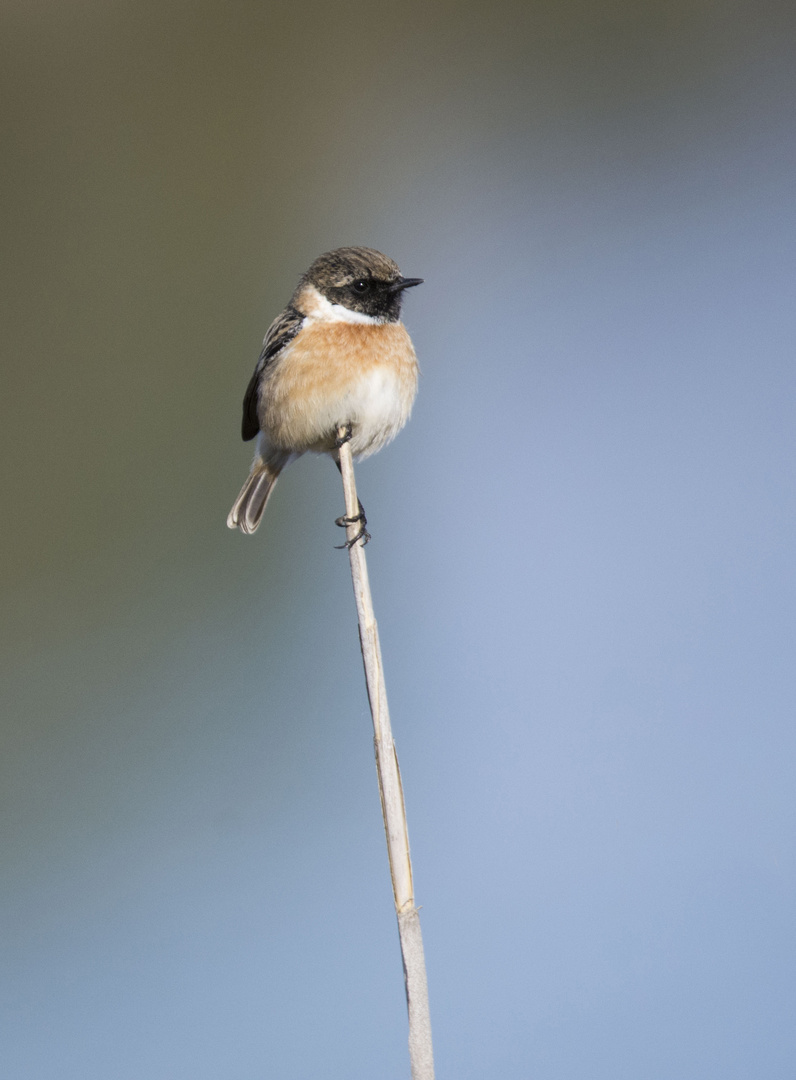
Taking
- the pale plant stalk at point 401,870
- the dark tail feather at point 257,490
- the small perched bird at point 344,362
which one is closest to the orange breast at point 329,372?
the small perched bird at point 344,362

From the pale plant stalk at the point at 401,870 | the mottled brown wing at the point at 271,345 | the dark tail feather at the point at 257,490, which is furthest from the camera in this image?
the dark tail feather at the point at 257,490

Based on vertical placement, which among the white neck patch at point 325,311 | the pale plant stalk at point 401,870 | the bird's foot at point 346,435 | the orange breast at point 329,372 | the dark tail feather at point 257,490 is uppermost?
the white neck patch at point 325,311

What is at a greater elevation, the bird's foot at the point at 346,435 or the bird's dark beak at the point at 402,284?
the bird's dark beak at the point at 402,284

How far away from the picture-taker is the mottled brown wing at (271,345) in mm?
2594

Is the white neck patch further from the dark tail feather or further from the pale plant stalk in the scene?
the pale plant stalk

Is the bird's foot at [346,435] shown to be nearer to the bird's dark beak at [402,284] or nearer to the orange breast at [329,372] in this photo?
the orange breast at [329,372]

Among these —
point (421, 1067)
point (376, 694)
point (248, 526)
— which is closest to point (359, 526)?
point (376, 694)

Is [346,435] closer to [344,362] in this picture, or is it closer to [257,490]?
[344,362]

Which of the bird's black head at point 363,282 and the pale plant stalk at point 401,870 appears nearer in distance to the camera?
the pale plant stalk at point 401,870

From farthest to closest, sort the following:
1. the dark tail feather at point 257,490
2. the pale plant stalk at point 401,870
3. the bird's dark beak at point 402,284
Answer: the dark tail feather at point 257,490 → the bird's dark beak at point 402,284 → the pale plant stalk at point 401,870

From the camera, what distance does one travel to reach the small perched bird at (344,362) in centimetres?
240

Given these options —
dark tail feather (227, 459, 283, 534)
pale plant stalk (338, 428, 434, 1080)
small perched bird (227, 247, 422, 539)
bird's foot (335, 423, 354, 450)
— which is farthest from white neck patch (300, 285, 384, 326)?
pale plant stalk (338, 428, 434, 1080)

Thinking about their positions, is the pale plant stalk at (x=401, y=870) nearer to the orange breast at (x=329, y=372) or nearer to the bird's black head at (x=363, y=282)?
the orange breast at (x=329, y=372)

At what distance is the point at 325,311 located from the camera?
8.25 ft
